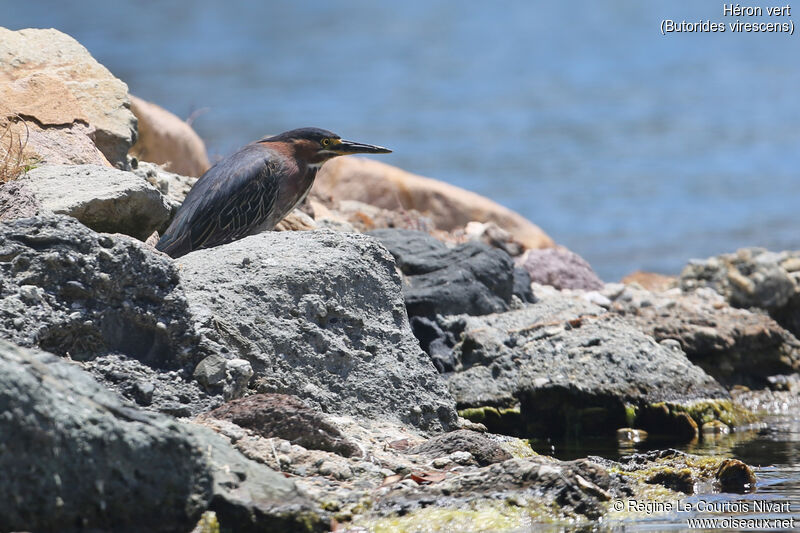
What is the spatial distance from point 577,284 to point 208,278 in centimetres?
564

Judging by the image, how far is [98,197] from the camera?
5383 millimetres

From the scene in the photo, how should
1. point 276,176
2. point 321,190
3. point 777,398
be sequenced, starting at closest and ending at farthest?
point 276,176 < point 777,398 < point 321,190

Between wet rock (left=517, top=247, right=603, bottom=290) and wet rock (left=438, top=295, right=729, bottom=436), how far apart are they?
9.88 ft

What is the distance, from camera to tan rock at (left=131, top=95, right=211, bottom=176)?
10.2m

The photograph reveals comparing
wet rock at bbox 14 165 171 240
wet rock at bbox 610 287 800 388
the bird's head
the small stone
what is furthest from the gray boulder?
wet rock at bbox 610 287 800 388

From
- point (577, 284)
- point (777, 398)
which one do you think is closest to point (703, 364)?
point (777, 398)

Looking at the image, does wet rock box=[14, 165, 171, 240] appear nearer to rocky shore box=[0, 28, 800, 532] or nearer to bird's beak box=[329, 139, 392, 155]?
rocky shore box=[0, 28, 800, 532]

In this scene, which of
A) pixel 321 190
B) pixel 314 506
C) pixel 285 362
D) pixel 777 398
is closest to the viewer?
pixel 314 506

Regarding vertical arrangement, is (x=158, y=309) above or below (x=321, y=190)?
below

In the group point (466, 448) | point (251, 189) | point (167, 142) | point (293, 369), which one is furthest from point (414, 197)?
point (466, 448)

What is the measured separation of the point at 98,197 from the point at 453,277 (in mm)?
2797

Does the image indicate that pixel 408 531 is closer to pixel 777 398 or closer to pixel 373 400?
pixel 373 400

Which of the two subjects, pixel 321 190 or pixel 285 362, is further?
pixel 321 190

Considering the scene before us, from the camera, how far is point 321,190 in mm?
11477
